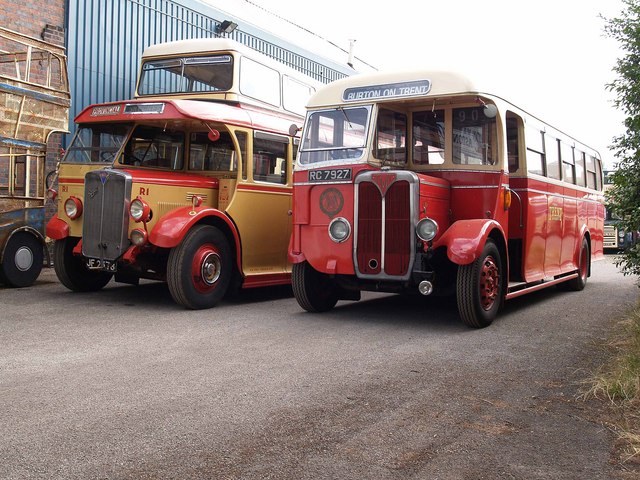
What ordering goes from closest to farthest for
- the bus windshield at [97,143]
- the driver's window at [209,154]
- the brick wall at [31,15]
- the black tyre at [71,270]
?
the bus windshield at [97,143] < the black tyre at [71,270] < the driver's window at [209,154] < the brick wall at [31,15]

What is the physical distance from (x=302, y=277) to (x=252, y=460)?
15.6 feet

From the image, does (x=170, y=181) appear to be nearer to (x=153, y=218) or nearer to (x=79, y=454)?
(x=153, y=218)

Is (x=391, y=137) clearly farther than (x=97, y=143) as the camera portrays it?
No

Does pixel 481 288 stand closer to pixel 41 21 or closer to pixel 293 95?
pixel 293 95

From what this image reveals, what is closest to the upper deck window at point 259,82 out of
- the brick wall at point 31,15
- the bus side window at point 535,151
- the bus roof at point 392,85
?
the bus roof at point 392,85

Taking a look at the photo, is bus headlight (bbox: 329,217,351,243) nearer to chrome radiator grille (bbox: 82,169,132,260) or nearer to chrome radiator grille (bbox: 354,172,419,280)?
chrome radiator grille (bbox: 354,172,419,280)

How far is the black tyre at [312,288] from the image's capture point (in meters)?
8.17

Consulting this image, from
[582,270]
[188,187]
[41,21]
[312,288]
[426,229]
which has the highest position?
[41,21]

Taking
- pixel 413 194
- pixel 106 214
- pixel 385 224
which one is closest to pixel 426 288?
pixel 385 224

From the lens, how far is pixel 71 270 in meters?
9.49

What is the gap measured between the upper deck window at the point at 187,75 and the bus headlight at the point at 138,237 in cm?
309

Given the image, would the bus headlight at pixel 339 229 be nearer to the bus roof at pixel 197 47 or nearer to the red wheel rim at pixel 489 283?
the red wheel rim at pixel 489 283

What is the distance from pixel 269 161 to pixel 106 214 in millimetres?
2559

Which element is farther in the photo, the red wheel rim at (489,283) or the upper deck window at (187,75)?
the upper deck window at (187,75)
